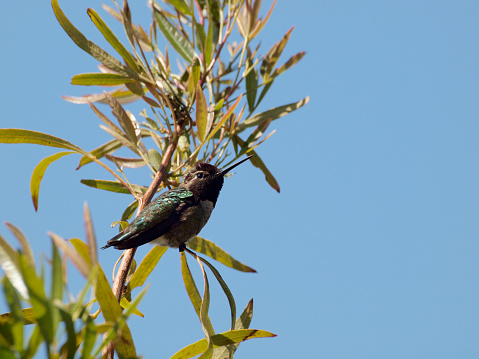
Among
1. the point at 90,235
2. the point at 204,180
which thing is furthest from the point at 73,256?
the point at 204,180

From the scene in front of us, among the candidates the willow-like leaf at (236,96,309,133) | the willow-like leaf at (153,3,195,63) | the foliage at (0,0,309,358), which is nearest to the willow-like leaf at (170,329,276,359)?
the foliage at (0,0,309,358)

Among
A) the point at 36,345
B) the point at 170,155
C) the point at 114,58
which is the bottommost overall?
the point at 36,345

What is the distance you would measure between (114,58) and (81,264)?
1.60 m

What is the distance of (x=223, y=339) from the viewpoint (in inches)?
78.0

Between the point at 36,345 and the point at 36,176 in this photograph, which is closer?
the point at 36,345

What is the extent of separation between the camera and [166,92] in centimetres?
274

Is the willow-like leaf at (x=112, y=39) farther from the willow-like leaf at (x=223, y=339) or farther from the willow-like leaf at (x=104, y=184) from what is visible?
the willow-like leaf at (x=223, y=339)

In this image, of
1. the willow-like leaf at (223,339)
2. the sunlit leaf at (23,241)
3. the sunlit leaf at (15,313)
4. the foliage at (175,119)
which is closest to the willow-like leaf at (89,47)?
the foliage at (175,119)

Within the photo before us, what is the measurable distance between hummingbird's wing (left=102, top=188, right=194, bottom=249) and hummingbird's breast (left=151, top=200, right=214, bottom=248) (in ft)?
0.09

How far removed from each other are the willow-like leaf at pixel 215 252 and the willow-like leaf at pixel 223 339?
0.71 meters

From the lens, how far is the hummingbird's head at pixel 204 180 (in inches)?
114

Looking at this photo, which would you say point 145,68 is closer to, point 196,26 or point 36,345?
Result: point 196,26

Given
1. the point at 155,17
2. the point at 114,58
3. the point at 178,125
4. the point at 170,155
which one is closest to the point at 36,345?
the point at 170,155

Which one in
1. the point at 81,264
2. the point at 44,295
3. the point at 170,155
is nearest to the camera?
the point at 44,295
